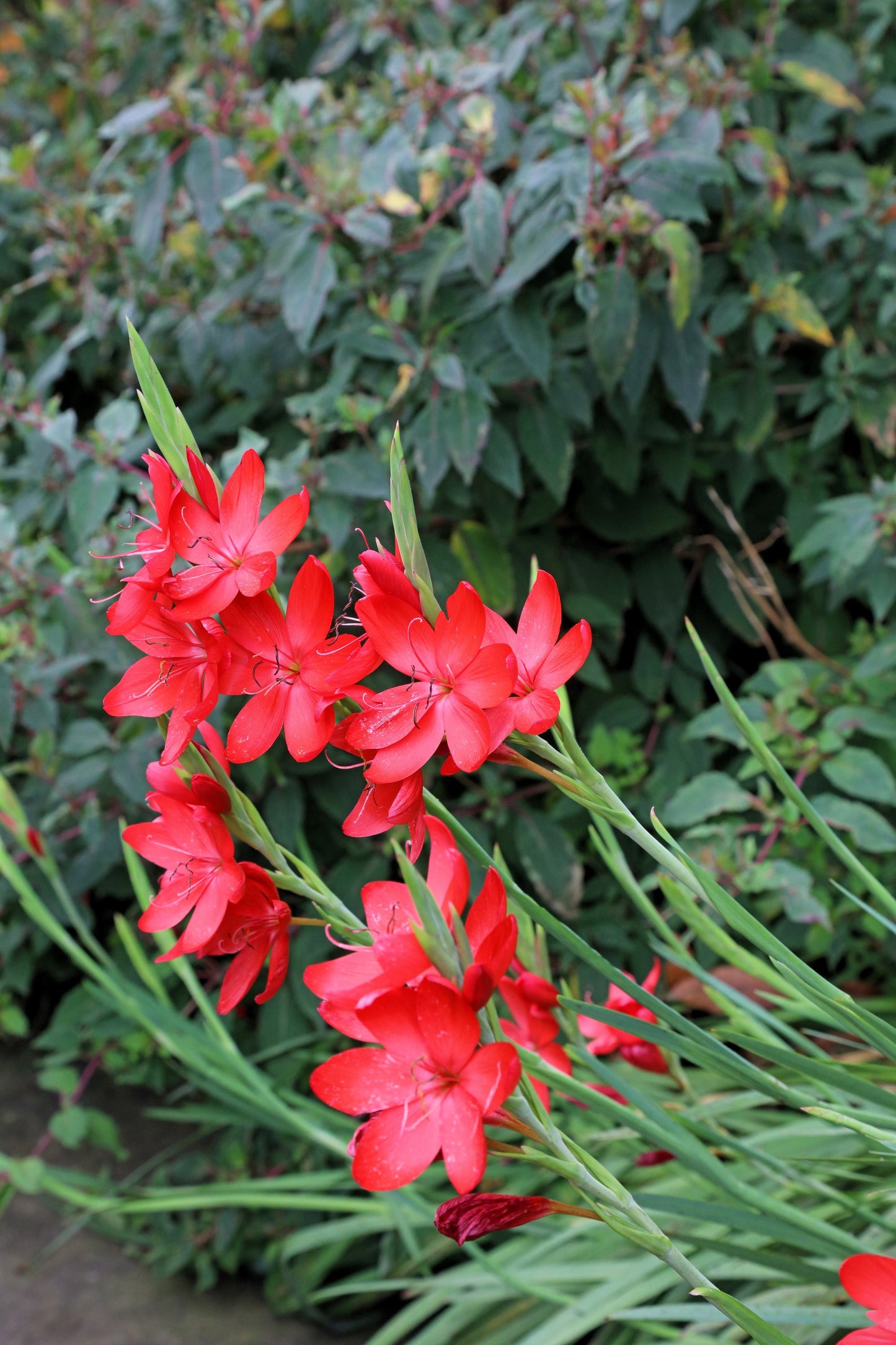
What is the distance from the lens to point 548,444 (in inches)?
45.6

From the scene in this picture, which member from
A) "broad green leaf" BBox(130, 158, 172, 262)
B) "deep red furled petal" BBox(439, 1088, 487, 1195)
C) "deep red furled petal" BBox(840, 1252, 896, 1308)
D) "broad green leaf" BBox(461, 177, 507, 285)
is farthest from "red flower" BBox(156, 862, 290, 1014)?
"broad green leaf" BBox(130, 158, 172, 262)

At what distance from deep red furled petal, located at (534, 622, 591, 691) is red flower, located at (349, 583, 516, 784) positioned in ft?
0.10

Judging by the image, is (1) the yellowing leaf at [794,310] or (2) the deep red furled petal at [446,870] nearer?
(2) the deep red furled petal at [446,870]

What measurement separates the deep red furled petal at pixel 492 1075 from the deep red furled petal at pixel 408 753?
10 cm

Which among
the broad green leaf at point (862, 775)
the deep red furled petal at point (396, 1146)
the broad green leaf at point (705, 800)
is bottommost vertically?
the broad green leaf at point (862, 775)

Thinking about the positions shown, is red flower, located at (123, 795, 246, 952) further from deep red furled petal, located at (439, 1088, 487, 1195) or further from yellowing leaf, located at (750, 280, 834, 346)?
yellowing leaf, located at (750, 280, 834, 346)

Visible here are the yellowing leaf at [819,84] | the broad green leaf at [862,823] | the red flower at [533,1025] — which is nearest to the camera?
the red flower at [533,1025]

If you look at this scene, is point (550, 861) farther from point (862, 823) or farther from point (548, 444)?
point (548, 444)

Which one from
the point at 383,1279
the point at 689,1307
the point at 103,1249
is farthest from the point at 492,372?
the point at 103,1249

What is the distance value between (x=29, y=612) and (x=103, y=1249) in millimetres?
811

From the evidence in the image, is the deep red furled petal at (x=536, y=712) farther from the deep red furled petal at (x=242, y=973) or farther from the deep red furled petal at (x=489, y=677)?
the deep red furled petal at (x=242, y=973)

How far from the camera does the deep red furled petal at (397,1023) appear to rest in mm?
345

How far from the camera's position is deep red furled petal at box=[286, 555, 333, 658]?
406 mm

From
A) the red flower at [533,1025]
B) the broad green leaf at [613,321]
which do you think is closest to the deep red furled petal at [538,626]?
the red flower at [533,1025]
